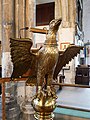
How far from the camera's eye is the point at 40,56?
26.6 inches

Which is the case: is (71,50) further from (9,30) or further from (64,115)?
(9,30)

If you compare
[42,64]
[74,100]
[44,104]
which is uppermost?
[42,64]

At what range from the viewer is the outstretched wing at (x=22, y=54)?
71 centimetres

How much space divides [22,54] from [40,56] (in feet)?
0.33

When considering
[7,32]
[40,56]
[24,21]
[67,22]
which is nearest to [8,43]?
[7,32]

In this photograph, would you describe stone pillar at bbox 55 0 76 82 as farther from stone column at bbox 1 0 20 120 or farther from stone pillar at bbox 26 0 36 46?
stone column at bbox 1 0 20 120

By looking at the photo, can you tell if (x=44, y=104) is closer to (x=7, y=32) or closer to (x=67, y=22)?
(x=7, y=32)

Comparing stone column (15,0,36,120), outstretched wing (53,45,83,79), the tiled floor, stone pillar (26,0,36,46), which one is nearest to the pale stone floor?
the tiled floor

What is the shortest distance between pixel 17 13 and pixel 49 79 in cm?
223

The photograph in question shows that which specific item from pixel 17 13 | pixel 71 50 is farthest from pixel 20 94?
pixel 71 50

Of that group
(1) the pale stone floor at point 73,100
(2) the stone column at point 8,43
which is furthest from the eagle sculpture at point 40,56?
(2) the stone column at point 8,43

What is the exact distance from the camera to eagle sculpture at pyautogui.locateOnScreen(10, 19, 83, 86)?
25.8 inches

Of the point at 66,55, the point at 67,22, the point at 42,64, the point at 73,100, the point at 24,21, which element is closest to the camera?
the point at 42,64

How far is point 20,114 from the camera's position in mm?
2453
